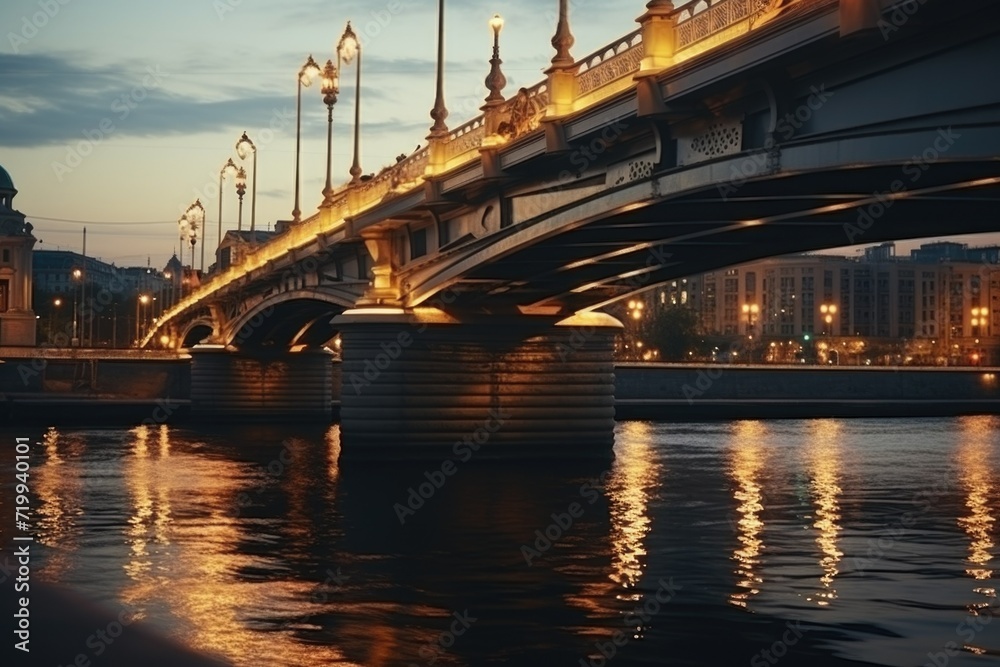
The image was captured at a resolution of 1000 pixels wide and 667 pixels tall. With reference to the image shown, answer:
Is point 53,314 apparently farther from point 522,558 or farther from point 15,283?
point 522,558

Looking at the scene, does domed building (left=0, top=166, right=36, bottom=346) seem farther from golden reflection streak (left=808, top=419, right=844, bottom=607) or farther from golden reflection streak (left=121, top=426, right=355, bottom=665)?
golden reflection streak (left=121, top=426, right=355, bottom=665)

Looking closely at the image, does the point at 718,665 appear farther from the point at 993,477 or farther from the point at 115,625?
the point at 993,477

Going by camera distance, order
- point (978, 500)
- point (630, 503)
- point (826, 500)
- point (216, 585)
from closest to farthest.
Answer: point (216, 585), point (630, 503), point (826, 500), point (978, 500)

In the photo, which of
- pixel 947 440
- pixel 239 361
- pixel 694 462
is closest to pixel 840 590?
pixel 694 462

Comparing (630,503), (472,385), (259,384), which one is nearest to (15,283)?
(259,384)

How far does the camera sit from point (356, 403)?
153 feet

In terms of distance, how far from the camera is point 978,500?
3984 centimetres

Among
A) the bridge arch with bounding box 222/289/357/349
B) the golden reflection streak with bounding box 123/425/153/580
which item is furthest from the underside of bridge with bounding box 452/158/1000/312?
the bridge arch with bounding box 222/289/357/349

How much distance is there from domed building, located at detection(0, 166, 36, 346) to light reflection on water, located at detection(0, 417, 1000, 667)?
85.5 meters

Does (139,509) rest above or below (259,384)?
below

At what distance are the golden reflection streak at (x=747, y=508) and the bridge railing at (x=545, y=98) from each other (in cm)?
850

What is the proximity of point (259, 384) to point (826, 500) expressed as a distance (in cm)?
Answer: 4318

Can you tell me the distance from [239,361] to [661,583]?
180 ft

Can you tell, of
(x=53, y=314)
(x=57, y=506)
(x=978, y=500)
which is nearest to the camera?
(x=57, y=506)
